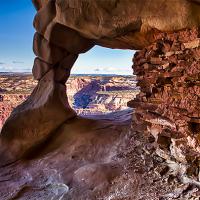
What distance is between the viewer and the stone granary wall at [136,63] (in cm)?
356

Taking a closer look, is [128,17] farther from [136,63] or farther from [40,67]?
[40,67]

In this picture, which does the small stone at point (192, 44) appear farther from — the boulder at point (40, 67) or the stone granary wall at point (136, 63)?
the boulder at point (40, 67)

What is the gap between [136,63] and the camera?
4930mm

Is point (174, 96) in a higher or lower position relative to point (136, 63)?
lower

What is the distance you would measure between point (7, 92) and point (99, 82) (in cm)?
638

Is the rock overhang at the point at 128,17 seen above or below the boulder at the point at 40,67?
above

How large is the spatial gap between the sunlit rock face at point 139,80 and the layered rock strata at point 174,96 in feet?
0.04

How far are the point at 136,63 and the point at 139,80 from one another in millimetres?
387

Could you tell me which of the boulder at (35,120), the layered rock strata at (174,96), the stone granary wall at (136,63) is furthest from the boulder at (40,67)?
the layered rock strata at (174,96)

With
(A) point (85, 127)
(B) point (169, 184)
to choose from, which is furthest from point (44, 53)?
(B) point (169, 184)

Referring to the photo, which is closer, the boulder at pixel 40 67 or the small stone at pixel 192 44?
the small stone at pixel 192 44

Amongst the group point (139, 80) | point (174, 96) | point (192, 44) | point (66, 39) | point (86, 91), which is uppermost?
point (66, 39)

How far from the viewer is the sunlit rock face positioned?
140 inches

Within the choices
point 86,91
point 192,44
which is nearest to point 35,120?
point 192,44
